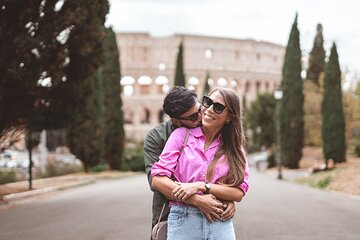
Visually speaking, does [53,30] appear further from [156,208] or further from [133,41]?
[133,41]

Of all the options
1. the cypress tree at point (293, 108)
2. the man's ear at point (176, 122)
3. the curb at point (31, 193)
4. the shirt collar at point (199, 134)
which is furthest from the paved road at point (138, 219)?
the cypress tree at point (293, 108)

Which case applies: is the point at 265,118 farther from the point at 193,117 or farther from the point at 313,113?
the point at 193,117

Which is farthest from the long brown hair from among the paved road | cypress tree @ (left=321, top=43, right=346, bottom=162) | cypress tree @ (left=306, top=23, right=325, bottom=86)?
cypress tree @ (left=306, top=23, right=325, bottom=86)

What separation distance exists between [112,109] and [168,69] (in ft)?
128

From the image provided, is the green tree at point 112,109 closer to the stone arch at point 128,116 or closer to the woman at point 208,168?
the woman at point 208,168

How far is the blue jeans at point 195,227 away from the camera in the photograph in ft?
9.15

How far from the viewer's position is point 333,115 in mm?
31094

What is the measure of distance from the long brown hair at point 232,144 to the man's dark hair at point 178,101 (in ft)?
0.86

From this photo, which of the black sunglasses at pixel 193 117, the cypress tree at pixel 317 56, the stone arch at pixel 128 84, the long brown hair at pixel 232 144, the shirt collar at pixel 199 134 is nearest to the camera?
the long brown hair at pixel 232 144

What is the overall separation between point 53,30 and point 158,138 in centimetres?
1015

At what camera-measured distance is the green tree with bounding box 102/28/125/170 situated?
35.5m

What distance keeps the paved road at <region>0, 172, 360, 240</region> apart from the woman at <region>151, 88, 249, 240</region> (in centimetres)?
494

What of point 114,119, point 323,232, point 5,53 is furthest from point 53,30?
point 114,119

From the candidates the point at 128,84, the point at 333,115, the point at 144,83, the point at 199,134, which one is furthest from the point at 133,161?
the point at 199,134
